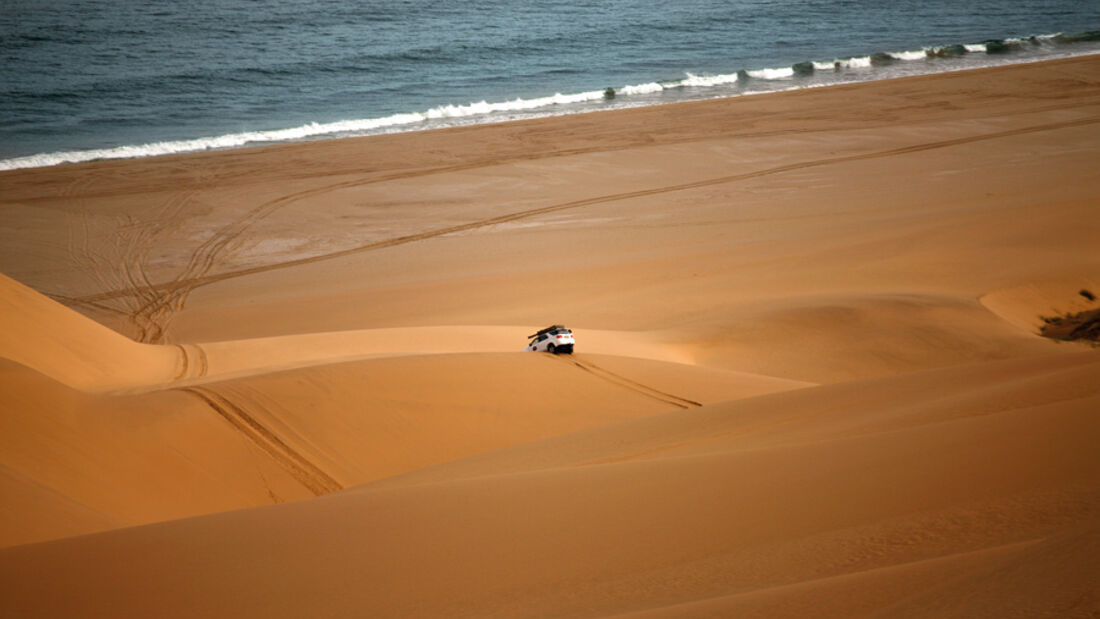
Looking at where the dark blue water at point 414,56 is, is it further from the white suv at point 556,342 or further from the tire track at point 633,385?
the tire track at point 633,385

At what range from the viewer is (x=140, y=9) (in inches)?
1937

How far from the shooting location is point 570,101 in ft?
116

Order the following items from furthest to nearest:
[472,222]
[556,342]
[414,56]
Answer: [414,56]
[472,222]
[556,342]

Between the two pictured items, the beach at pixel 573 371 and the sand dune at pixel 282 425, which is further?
the sand dune at pixel 282 425

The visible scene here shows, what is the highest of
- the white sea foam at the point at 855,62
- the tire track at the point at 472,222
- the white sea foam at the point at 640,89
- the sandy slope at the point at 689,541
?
the white sea foam at the point at 855,62

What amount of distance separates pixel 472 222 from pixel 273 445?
13598mm

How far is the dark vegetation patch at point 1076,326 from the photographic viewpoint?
1416cm

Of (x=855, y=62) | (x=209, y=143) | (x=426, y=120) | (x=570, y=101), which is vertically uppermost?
(x=855, y=62)

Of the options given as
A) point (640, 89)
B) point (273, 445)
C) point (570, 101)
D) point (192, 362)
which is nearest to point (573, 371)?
point (273, 445)

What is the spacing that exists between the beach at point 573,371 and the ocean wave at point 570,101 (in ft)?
7.50

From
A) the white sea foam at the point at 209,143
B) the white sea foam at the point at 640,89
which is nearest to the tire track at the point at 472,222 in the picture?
the white sea foam at the point at 209,143

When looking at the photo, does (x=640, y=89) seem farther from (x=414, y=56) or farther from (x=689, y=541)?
(x=689, y=541)

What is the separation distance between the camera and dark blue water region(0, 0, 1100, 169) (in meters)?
33.0

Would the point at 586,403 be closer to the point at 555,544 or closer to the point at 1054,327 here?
the point at 555,544
